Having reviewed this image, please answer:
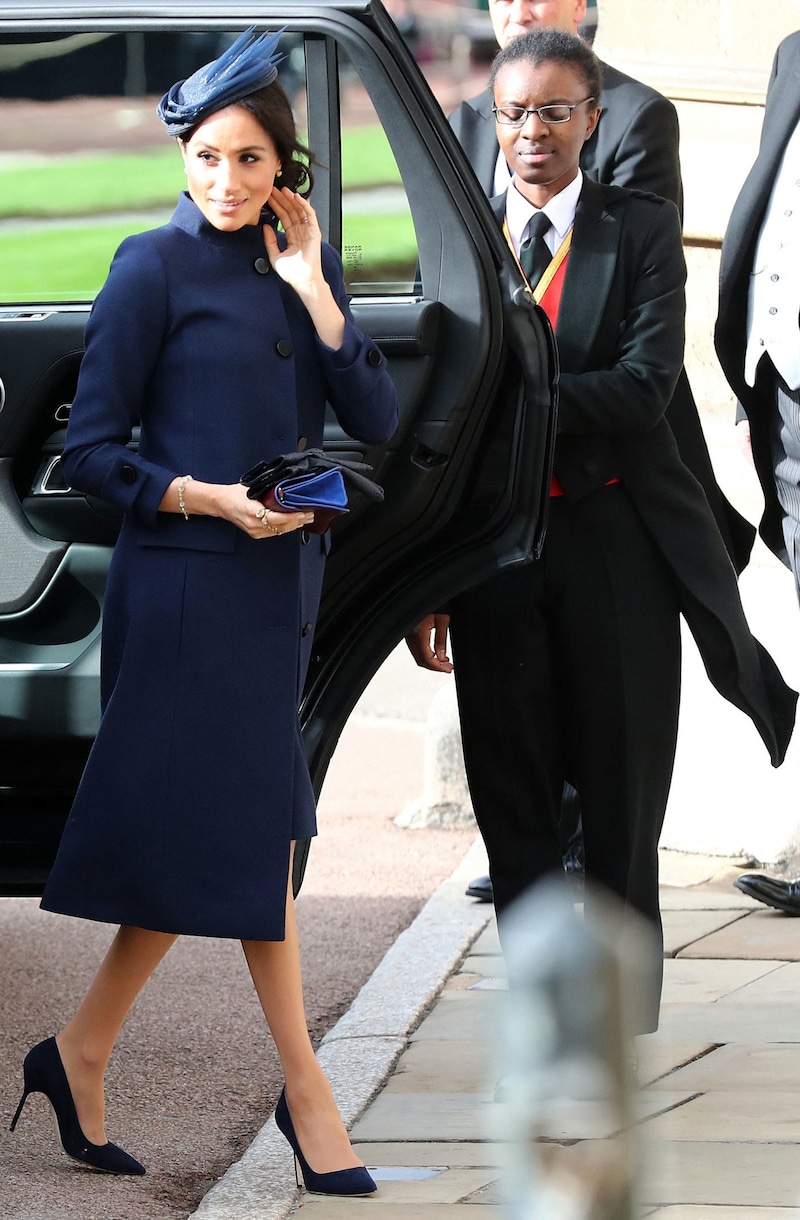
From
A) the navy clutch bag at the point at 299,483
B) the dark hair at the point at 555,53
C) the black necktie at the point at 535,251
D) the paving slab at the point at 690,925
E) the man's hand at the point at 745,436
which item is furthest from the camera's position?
the paving slab at the point at 690,925

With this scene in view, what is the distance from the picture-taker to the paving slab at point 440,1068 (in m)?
3.34

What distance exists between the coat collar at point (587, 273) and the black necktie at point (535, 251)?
0.21 feet

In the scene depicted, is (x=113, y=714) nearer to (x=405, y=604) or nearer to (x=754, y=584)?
(x=405, y=604)

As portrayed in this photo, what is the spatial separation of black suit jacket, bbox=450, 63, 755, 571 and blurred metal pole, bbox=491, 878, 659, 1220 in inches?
101

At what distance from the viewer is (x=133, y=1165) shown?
2.92 m

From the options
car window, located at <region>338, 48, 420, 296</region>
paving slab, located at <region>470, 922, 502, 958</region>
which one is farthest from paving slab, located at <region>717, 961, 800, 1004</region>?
car window, located at <region>338, 48, 420, 296</region>

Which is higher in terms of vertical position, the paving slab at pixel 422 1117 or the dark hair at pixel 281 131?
the dark hair at pixel 281 131

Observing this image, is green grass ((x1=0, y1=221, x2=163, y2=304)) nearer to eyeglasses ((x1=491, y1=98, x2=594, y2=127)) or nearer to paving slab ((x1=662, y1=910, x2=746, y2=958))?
eyeglasses ((x1=491, y1=98, x2=594, y2=127))

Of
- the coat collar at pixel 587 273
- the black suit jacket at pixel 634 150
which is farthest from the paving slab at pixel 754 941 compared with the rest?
the coat collar at pixel 587 273

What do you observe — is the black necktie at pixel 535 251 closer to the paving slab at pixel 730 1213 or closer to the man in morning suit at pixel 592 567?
the man in morning suit at pixel 592 567

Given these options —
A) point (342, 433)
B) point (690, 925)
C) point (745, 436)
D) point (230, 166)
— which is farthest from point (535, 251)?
point (690, 925)

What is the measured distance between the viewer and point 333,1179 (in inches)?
108

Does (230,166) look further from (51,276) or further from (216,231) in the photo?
(51,276)

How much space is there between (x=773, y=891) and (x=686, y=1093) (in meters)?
1.40
